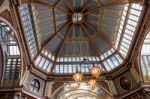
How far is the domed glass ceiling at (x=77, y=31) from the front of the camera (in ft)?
81.5

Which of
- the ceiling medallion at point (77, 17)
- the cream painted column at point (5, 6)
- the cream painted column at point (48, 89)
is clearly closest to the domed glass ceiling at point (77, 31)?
the ceiling medallion at point (77, 17)

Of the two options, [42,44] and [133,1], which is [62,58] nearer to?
[42,44]

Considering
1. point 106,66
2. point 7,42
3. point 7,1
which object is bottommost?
point 106,66

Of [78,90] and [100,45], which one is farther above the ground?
[100,45]

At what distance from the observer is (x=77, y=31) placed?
1173 inches

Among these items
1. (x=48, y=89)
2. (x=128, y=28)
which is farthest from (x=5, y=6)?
(x=128, y=28)

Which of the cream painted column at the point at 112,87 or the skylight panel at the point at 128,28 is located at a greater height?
the skylight panel at the point at 128,28

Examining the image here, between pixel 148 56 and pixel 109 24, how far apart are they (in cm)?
575

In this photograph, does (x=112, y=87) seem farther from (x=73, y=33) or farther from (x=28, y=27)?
(x=28, y=27)

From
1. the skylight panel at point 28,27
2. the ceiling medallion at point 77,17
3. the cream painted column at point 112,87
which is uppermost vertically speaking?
the ceiling medallion at point 77,17

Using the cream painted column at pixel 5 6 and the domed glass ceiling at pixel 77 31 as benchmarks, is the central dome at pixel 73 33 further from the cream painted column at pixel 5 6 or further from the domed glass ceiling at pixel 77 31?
the cream painted column at pixel 5 6

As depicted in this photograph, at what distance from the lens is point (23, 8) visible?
22.1 meters

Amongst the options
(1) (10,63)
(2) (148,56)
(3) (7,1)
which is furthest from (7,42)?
(2) (148,56)

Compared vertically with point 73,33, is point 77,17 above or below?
above
